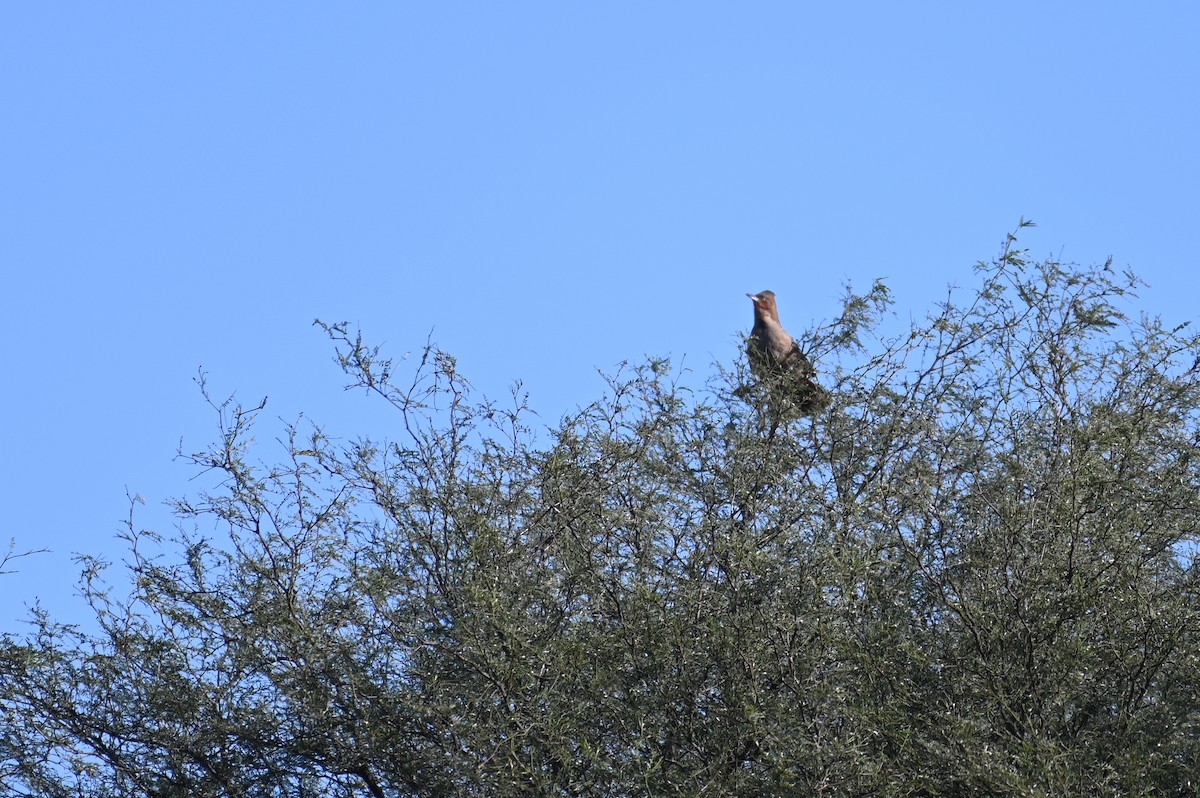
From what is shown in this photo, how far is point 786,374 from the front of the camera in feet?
26.8

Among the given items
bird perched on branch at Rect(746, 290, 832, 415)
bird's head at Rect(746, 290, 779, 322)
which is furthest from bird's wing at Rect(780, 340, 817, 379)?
bird's head at Rect(746, 290, 779, 322)

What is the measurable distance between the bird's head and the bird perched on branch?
582 millimetres

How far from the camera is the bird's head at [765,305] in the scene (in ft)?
31.3

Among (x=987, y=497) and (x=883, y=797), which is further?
(x=987, y=497)

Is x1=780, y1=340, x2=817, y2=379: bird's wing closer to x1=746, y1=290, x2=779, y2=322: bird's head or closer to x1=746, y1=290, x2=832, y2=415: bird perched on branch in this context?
x1=746, y1=290, x2=832, y2=415: bird perched on branch

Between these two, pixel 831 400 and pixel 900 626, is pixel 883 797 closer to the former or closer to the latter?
pixel 900 626

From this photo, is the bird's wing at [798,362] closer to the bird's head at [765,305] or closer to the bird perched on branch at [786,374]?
the bird perched on branch at [786,374]

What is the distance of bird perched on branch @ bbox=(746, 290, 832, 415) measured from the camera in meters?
8.15

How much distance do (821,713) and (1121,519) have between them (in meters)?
1.61

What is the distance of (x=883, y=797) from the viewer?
5.92 metres

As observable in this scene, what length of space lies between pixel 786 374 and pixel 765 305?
1.58m

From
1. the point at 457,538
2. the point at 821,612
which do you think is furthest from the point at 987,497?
the point at 457,538

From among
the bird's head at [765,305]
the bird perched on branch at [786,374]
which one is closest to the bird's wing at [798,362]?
the bird perched on branch at [786,374]

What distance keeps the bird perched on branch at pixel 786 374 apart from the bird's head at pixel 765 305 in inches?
22.9
